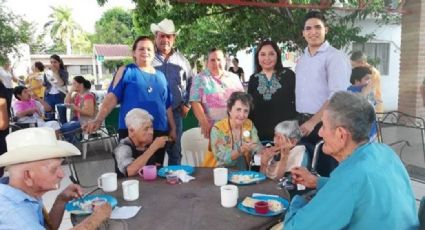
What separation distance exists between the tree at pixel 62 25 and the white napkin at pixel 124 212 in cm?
6837

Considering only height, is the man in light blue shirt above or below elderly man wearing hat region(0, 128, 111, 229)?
above

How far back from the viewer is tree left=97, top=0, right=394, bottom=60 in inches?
219

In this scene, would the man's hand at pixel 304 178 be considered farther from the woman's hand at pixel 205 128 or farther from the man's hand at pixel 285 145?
the woman's hand at pixel 205 128

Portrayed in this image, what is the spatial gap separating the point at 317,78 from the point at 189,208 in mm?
1671

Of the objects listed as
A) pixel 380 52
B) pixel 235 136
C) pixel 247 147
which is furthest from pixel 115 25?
pixel 247 147

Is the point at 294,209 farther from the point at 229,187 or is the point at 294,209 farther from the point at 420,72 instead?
the point at 420,72

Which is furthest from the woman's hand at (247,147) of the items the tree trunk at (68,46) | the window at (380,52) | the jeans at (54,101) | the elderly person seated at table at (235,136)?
the tree trunk at (68,46)

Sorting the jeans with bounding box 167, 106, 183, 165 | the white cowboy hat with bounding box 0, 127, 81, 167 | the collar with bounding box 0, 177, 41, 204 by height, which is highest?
the white cowboy hat with bounding box 0, 127, 81, 167

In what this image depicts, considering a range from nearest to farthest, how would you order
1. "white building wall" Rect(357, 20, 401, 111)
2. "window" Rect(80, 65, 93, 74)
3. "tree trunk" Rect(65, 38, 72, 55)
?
"white building wall" Rect(357, 20, 401, 111) < "window" Rect(80, 65, 93, 74) < "tree trunk" Rect(65, 38, 72, 55)

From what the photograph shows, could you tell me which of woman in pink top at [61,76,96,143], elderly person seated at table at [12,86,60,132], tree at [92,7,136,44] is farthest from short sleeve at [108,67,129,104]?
tree at [92,7,136,44]

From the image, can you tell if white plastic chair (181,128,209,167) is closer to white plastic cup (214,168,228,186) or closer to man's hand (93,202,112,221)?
white plastic cup (214,168,228,186)

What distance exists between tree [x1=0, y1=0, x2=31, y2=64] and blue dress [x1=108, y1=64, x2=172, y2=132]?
7.22 m

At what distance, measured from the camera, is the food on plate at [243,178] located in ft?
7.71

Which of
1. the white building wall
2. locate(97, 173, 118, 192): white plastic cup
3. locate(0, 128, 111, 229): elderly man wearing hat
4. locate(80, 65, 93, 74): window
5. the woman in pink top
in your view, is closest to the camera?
locate(0, 128, 111, 229): elderly man wearing hat
